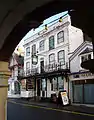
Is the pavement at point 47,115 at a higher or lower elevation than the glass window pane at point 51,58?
lower

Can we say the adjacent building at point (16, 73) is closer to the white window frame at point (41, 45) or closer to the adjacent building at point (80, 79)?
the white window frame at point (41, 45)

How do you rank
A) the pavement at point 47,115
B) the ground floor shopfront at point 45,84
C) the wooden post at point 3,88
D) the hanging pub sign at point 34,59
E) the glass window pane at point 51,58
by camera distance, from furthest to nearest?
the hanging pub sign at point 34,59 → the glass window pane at point 51,58 → the ground floor shopfront at point 45,84 → the pavement at point 47,115 → the wooden post at point 3,88

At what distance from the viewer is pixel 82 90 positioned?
28266 millimetres

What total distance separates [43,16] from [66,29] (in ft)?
87.1

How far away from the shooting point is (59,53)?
3231cm

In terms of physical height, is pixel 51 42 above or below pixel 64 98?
above

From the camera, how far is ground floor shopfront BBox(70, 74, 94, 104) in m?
27.1

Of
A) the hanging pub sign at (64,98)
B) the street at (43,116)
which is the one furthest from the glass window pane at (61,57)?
the street at (43,116)

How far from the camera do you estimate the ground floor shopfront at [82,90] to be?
27106mm

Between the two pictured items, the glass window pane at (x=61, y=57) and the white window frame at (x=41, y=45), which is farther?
the white window frame at (x=41, y=45)

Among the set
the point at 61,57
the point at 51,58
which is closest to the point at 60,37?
the point at 61,57

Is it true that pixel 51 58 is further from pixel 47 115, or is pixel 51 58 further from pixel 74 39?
pixel 47 115

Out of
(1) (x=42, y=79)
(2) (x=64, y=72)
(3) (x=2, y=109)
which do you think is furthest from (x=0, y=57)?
(1) (x=42, y=79)

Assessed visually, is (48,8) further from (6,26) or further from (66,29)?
(66,29)
